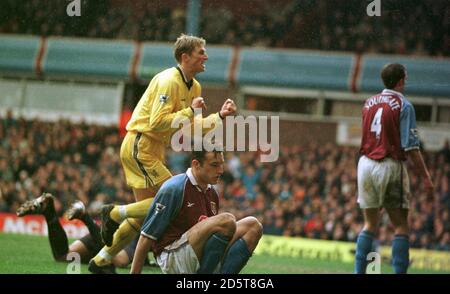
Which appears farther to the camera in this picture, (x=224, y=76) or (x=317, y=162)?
(x=224, y=76)

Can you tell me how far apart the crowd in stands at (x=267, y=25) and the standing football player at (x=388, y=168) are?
7710 millimetres

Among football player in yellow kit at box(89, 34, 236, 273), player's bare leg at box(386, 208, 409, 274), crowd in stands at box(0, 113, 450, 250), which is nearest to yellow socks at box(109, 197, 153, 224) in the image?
football player in yellow kit at box(89, 34, 236, 273)

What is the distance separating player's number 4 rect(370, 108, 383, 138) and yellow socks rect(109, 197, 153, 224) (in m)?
1.82

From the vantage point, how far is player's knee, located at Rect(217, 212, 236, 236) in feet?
17.9

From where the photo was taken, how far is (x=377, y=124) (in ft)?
22.7

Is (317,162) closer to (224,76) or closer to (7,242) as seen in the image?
(224,76)

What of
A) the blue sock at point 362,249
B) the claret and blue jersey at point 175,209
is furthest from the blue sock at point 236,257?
the blue sock at point 362,249

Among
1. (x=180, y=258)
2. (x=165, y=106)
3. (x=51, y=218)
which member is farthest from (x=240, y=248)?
(x=51, y=218)

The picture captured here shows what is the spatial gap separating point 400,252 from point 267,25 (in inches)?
434

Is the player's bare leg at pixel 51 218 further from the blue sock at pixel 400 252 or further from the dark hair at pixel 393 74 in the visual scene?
the dark hair at pixel 393 74

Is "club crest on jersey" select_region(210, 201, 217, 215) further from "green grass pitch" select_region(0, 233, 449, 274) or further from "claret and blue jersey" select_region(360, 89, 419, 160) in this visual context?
Result: "green grass pitch" select_region(0, 233, 449, 274)
